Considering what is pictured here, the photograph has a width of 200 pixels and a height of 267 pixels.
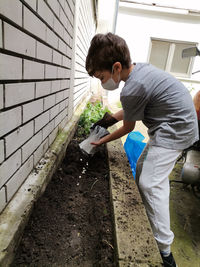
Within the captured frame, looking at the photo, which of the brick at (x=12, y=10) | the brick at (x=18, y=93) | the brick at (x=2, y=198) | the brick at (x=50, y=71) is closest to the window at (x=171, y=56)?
the brick at (x=50, y=71)

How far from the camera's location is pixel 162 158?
5.54 ft

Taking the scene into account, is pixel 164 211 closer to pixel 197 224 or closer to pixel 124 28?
pixel 197 224

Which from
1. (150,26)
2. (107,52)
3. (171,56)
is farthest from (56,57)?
(171,56)

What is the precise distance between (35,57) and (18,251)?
3.90ft

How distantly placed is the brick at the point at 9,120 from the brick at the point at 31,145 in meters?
0.22

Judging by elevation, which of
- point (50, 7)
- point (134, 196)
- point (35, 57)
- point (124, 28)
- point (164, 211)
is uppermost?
point (124, 28)

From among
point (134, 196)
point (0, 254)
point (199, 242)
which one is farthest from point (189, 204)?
point (0, 254)

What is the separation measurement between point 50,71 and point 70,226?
1.28 metres

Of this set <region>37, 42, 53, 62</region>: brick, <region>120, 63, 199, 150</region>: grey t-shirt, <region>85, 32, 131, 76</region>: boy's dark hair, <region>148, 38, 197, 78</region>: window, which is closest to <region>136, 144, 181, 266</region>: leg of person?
<region>120, 63, 199, 150</region>: grey t-shirt

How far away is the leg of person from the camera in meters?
1.63

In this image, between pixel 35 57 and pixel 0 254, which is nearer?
pixel 0 254

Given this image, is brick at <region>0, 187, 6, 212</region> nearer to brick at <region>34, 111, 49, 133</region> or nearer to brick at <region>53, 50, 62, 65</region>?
brick at <region>34, 111, 49, 133</region>

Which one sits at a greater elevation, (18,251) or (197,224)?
(18,251)

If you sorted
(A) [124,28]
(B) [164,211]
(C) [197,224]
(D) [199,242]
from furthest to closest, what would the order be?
(A) [124,28] < (C) [197,224] < (D) [199,242] < (B) [164,211]
